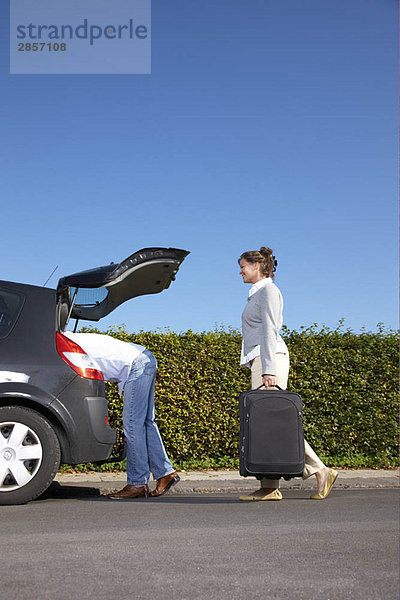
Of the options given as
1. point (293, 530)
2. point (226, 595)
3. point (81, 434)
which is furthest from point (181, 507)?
point (226, 595)

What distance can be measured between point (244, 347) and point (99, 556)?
9.36 feet

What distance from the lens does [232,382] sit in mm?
8930

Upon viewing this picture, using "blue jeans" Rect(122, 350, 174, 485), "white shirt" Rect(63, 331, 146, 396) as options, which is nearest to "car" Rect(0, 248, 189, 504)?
"white shirt" Rect(63, 331, 146, 396)

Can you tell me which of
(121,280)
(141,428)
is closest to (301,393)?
(141,428)

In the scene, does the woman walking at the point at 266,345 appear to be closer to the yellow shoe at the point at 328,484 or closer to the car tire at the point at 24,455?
the yellow shoe at the point at 328,484

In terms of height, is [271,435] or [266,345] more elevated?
[266,345]

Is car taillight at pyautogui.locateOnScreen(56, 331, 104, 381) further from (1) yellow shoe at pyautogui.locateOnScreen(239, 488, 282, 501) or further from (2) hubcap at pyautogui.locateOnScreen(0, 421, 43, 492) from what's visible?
(1) yellow shoe at pyautogui.locateOnScreen(239, 488, 282, 501)

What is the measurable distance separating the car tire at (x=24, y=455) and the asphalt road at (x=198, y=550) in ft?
0.48

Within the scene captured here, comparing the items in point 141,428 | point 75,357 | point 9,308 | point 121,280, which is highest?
point 121,280

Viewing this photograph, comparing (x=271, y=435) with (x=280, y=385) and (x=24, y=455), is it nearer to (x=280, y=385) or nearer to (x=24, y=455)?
(x=280, y=385)

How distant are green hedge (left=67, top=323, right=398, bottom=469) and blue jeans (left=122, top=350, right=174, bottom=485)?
200 centimetres

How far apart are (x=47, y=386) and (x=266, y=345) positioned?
175 centimetres

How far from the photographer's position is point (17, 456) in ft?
18.6

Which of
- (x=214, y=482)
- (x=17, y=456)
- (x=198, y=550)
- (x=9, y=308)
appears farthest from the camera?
(x=214, y=482)
